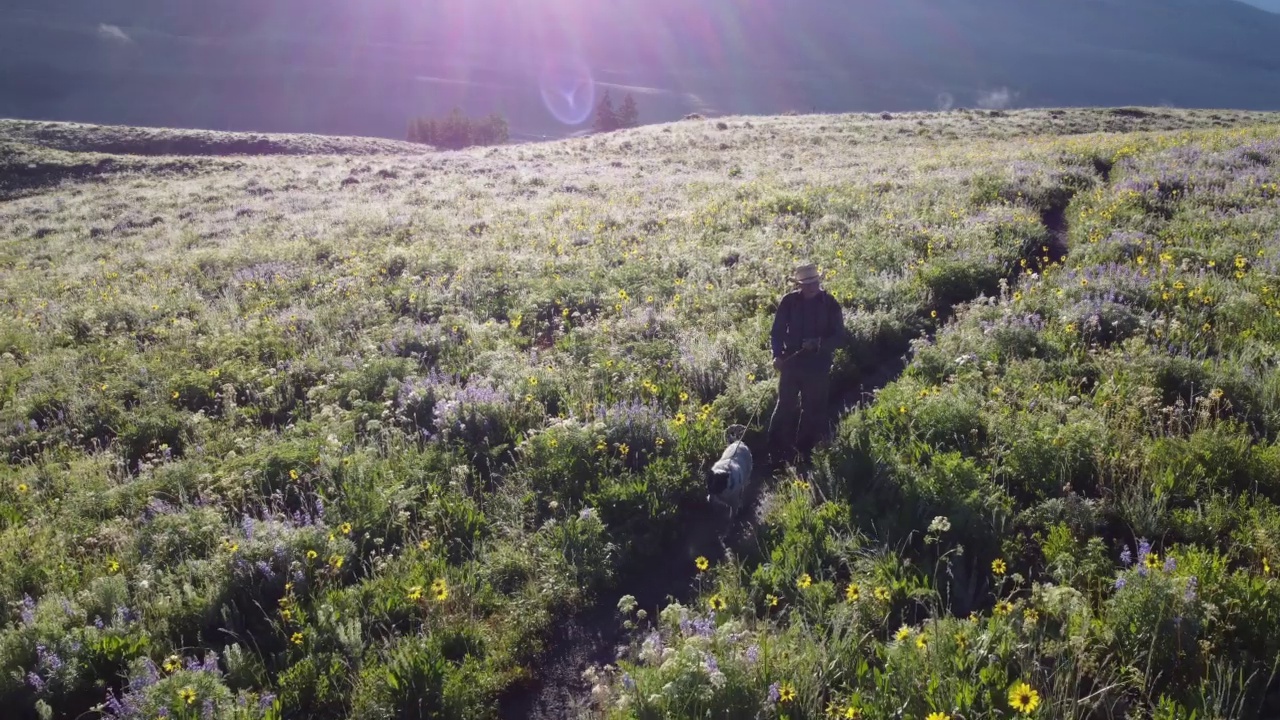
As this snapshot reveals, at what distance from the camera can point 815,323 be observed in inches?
260

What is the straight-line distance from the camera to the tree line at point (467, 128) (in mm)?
83125

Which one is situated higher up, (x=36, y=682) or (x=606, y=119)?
(x=606, y=119)

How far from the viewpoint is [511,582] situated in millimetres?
5180

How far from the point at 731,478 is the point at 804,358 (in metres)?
1.62

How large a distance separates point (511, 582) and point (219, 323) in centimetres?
849

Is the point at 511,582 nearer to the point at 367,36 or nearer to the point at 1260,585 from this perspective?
the point at 1260,585

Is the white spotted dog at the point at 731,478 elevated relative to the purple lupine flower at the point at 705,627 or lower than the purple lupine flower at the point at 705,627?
elevated

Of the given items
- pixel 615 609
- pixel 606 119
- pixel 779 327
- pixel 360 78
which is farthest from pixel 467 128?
pixel 615 609

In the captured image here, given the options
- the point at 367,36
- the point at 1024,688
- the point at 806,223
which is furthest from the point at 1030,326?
the point at 367,36

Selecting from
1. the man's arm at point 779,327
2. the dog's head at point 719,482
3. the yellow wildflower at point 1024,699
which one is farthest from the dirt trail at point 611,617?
the yellow wildflower at point 1024,699

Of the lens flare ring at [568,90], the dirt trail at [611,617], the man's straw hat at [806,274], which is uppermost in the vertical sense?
the lens flare ring at [568,90]

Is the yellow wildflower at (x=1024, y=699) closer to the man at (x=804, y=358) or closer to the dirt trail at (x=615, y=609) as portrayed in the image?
the dirt trail at (x=615, y=609)

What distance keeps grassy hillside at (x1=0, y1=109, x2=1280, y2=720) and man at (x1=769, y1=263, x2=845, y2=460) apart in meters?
0.44

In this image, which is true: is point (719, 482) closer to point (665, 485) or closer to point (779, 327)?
point (665, 485)
